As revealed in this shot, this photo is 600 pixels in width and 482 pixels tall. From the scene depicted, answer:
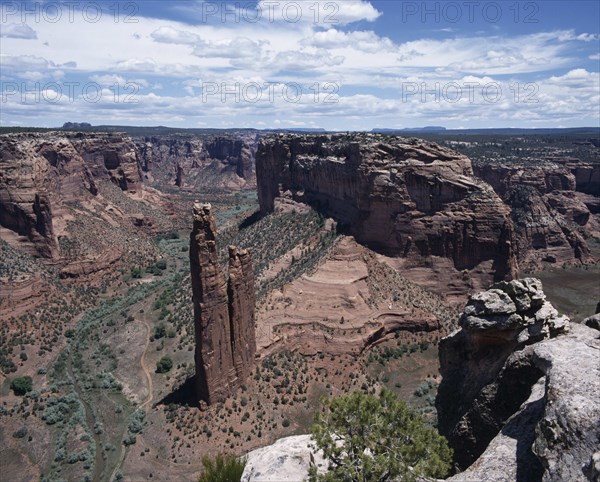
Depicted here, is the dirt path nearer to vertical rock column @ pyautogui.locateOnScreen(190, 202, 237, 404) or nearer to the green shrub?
vertical rock column @ pyautogui.locateOnScreen(190, 202, 237, 404)

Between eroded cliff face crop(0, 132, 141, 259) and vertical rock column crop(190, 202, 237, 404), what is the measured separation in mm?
49404

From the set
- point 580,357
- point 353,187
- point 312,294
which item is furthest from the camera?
point 353,187

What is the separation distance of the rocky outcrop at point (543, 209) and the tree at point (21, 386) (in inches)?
2939

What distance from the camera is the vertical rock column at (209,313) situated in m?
39.1

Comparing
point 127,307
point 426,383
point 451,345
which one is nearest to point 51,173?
point 127,307

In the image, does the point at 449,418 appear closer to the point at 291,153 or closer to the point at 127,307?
the point at 127,307

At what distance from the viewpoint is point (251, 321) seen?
4438 centimetres

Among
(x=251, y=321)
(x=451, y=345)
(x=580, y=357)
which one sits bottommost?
(x=251, y=321)

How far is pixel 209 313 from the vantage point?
39812 millimetres

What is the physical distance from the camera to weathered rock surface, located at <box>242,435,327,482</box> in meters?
20.1

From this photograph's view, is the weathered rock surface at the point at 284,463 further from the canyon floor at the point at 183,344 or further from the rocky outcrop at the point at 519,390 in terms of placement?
the canyon floor at the point at 183,344

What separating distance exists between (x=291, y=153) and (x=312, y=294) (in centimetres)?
3944

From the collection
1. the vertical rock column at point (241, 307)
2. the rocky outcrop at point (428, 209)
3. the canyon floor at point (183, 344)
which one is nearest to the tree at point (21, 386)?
the canyon floor at point (183, 344)

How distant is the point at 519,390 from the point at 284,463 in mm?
10003
